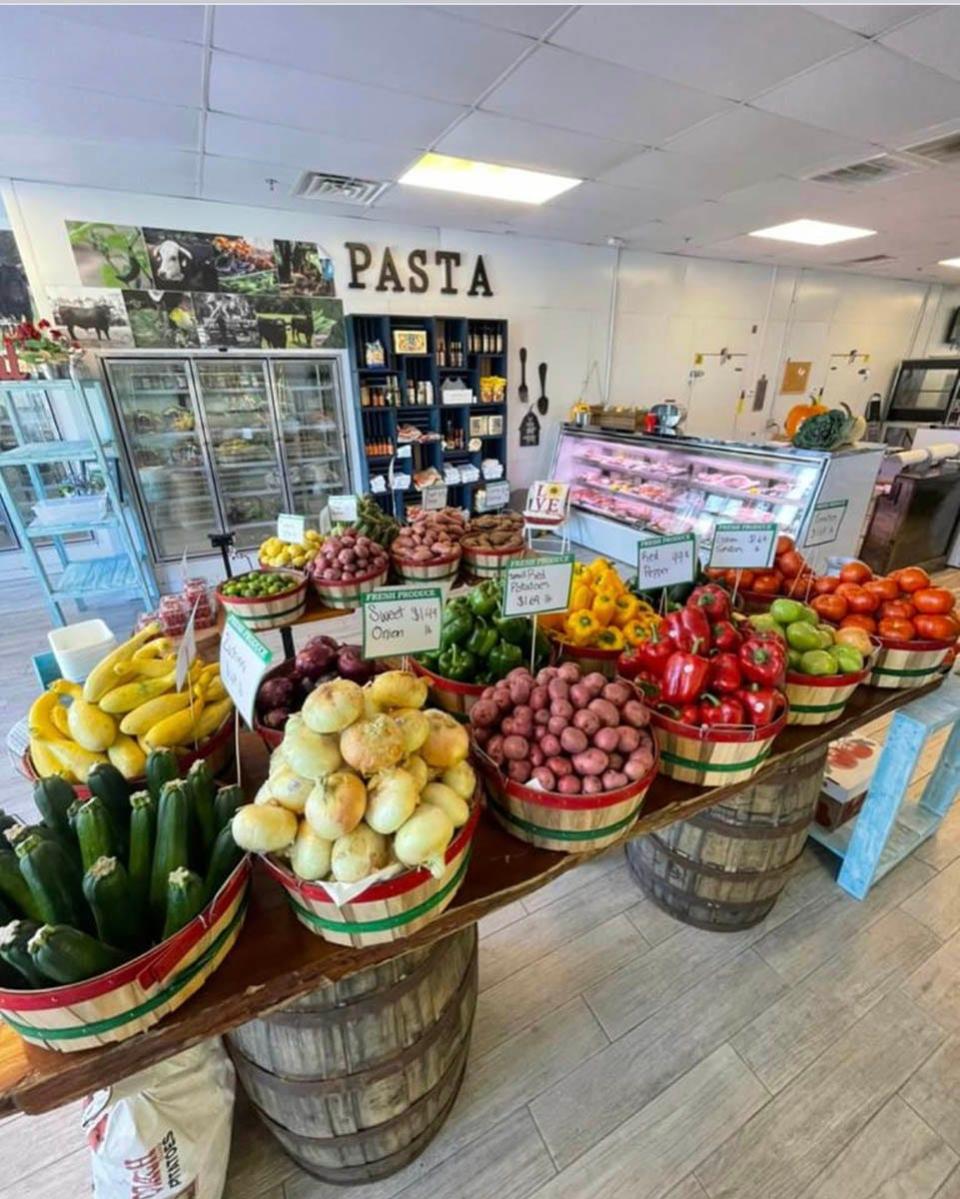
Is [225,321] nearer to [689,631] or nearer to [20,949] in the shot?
[689,631]

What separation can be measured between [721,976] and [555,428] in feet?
18.5

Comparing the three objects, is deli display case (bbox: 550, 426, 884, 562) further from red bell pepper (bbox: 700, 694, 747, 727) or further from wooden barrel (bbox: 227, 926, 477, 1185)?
wooden barrel (bbox: 227, 926, 477, 1185)

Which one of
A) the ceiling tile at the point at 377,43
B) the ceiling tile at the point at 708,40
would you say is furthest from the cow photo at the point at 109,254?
the ceiling tile at the point at 708,40

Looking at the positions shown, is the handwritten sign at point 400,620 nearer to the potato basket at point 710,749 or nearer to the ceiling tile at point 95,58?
the potato basket at point 710,749

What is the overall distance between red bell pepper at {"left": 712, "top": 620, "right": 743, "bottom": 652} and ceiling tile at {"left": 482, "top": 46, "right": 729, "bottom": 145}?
2553 millimetres

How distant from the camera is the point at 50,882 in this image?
0.74 m

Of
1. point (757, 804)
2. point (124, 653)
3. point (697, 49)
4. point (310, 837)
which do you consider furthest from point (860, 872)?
point (697, 49)

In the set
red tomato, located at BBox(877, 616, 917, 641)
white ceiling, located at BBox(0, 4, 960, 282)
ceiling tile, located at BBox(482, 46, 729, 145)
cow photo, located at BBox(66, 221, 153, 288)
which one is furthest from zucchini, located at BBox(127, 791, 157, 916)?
cow photo, located at BBox(66, 221, 153, 288)

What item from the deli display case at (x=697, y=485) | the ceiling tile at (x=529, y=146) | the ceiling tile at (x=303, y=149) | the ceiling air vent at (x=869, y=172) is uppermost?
the ceiling air vent at (x=869, y=172)

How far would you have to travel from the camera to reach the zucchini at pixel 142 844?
2.68ft

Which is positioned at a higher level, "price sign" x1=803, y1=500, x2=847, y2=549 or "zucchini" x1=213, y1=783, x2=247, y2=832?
"price sign" x1=803, y1=500, x2=847, y2=549

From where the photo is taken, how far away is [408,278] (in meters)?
5.01

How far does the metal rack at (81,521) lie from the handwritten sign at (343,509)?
2.12 metres

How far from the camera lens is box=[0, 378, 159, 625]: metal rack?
3516mm
